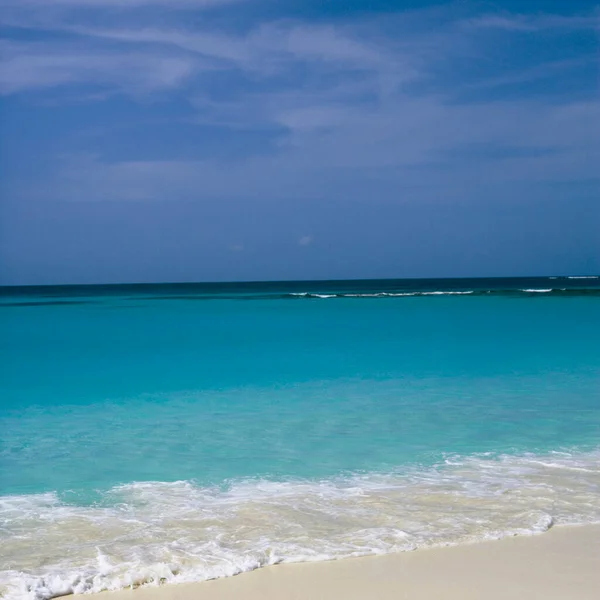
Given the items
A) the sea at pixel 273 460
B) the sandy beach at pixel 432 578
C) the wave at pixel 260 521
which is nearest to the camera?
the sandy beach at pixel 432 578

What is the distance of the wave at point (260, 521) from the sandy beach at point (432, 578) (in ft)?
0.32

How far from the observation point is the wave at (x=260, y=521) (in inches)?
123

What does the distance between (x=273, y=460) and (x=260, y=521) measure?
130 centimetres

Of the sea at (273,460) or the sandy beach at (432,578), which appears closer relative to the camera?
the sandy beach at (432,578)

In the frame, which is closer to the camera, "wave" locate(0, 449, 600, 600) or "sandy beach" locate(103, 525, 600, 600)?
"sandy beach" locate(103, 525, 600, 600)

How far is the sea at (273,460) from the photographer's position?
3.37 meters

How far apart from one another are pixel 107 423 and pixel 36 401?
5.60 ft

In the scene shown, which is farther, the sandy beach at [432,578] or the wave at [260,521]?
the wave at [260,521]

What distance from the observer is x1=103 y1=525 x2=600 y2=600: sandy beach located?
285 cm

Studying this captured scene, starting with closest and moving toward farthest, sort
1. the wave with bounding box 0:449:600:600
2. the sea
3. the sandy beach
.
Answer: the sandy beach < the wave with bounding box 0:449:600:600 < the sea

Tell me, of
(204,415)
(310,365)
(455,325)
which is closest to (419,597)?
(204,415)

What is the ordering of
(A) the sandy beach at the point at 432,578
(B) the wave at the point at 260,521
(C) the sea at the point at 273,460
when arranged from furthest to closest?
(C) the sea at the point at 273,460, (B) the wave at the point at 260,521, (A) the sandy beach at the point at 432,578

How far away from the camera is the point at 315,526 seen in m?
3.63

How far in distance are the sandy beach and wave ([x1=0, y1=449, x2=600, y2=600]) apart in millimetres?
97
